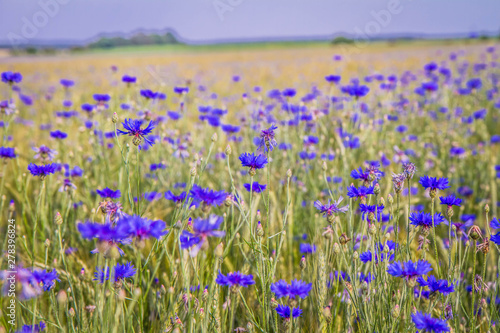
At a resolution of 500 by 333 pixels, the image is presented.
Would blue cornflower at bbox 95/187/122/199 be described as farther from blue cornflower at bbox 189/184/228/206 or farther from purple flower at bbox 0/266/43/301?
blue cornflower at bbox 189/184/228/206

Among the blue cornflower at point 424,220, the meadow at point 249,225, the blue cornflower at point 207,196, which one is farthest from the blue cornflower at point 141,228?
the blue cornflower at point 424,220

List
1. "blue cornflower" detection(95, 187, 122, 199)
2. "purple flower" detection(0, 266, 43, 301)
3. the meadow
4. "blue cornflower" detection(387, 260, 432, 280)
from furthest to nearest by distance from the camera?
"blue cornflower" detection(95, 187, 122, 199), the meadow, "blue cornflower" detection(387, 260, 432, 280), "purple flower" detection(0, 266, 43, 301)

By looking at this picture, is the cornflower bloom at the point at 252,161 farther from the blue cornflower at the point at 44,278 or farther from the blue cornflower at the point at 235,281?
the blue cornflower at the point at 44,278

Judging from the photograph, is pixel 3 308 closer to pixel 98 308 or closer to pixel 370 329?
pixel 98 308

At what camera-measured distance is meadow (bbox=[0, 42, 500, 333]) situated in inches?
43.1

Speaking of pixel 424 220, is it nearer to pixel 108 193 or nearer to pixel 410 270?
pixel 410 270

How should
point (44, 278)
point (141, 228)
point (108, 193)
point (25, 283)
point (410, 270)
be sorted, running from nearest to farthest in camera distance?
point (25, 283) → point (141, 228) → point (410, 270) → point (44, 278) → point (108, 193)

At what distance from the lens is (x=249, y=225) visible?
1218 mm

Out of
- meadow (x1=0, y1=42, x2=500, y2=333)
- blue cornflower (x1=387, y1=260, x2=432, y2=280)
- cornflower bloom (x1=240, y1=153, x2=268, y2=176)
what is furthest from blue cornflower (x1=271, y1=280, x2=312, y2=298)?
cornflower bloom (x1=240, y1=153, x2=268, y2=176)

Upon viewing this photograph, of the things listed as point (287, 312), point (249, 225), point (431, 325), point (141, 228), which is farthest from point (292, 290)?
point (141, 228)

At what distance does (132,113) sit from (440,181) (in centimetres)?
253

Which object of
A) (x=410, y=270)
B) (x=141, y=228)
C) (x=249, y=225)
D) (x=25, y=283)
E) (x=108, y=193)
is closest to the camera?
(x=25, y=283)

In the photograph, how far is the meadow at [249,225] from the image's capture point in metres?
1.09

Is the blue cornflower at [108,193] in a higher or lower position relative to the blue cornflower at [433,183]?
lower
